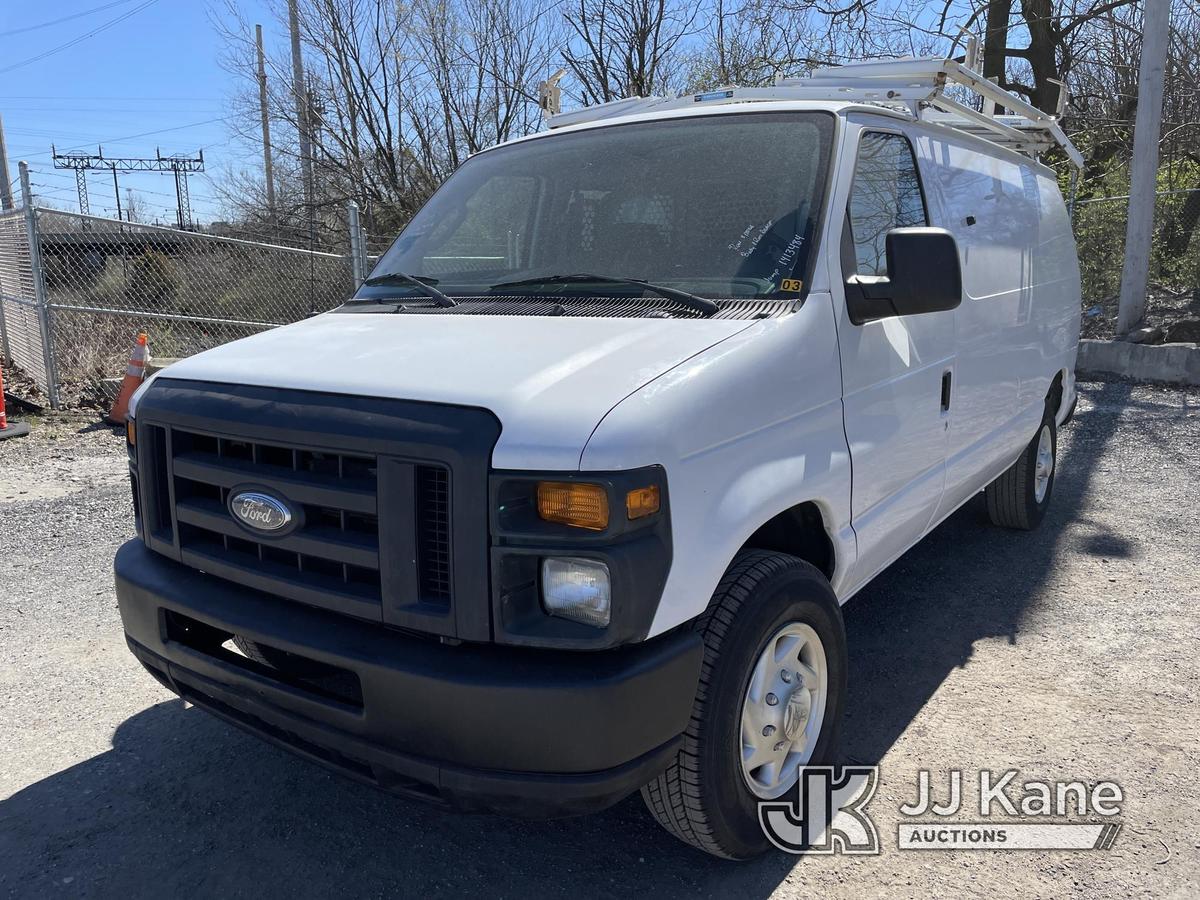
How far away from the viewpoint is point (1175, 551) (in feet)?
17.1


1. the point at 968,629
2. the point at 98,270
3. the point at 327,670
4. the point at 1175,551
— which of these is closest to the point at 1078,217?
the point at 1175,551

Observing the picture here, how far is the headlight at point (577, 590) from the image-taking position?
2072mm

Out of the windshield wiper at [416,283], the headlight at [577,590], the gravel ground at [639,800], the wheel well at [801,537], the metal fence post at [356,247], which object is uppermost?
the metal fence post at [356,247]

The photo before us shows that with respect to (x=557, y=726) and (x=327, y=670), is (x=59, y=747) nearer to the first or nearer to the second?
(x=327, y=670)

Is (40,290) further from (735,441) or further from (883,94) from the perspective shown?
(735,441)

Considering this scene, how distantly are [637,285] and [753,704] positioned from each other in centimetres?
131

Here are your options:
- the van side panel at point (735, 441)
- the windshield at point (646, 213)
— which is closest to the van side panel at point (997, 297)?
the windshield at point (646, 213)

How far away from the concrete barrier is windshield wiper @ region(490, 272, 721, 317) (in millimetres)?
8501

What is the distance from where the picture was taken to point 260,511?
2410 millimetres

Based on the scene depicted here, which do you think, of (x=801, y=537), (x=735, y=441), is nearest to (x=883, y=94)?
(x=801, y=537)

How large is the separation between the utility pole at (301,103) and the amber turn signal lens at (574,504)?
58.6ft

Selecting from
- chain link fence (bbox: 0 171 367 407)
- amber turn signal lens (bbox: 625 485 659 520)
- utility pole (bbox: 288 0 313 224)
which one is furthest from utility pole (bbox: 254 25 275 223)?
amber turn signal lens (bbox: 625 485 659 520)

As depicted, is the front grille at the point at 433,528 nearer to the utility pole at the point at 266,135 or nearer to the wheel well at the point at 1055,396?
the wheel well at the point at 1055,396

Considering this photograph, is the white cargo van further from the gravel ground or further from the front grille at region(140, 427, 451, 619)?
the gravel ground
